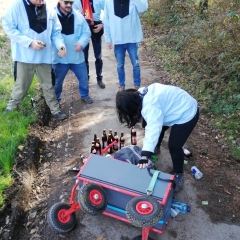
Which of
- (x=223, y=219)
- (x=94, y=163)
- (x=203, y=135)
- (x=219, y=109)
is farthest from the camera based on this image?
(x=219, y=109)

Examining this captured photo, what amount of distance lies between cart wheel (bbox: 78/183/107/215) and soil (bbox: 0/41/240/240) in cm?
58

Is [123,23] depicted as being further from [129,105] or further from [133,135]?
[129,105]

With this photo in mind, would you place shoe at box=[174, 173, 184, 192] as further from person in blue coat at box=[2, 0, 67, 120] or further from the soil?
person in blue coat at box=[2, 0, 67, 120]

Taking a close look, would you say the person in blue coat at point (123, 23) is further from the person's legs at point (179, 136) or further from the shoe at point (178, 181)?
the shoe at point (178, 181)

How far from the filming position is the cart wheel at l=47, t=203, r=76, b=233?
3.27 m

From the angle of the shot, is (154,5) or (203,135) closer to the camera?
(203,135)

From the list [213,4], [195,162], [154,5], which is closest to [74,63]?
[195,162]

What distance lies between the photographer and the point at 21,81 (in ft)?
16.9

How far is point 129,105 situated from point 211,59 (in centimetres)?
467

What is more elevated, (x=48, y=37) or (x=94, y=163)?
(x=48, y=37)

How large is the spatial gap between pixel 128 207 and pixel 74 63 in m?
3.63

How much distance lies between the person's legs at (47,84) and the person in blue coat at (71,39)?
39cm

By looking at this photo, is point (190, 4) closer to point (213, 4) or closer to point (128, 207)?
point (213, 4)

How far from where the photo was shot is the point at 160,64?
8750mm
